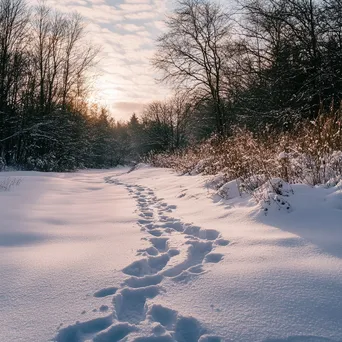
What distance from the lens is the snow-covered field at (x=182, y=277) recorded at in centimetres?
145

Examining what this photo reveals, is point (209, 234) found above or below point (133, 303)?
above

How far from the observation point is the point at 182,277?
209 centimetres

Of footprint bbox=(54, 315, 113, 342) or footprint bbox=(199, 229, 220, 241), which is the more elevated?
footprint bbox=(199, 229, 220, 241)

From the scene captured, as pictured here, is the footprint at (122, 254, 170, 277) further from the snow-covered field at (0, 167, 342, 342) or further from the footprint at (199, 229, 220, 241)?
the footprint at (199, 229, 220, 241)

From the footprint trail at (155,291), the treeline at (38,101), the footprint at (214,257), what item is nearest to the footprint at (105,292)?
the footprint trail at (155,291)

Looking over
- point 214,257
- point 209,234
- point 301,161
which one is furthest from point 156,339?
point 301,161

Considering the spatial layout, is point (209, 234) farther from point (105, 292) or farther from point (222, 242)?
point (105, 292)

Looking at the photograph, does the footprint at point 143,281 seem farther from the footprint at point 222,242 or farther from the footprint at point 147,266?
the footprint at point 222,242

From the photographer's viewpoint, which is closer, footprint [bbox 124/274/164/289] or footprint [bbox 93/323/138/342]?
footprint [bbox 93/323/138/342]

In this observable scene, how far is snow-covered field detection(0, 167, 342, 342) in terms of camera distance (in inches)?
57.2

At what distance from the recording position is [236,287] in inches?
70.9

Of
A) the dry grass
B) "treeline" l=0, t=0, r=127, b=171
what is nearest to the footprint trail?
the dry grass

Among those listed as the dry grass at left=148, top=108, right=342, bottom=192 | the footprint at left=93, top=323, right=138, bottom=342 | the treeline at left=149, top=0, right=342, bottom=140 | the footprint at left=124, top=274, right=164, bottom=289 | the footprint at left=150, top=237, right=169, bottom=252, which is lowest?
the footprint at left=93, top=323, right=138, bottom=342

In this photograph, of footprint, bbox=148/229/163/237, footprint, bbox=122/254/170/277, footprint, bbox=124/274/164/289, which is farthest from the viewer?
footprint, bbox=148/229/163/237
